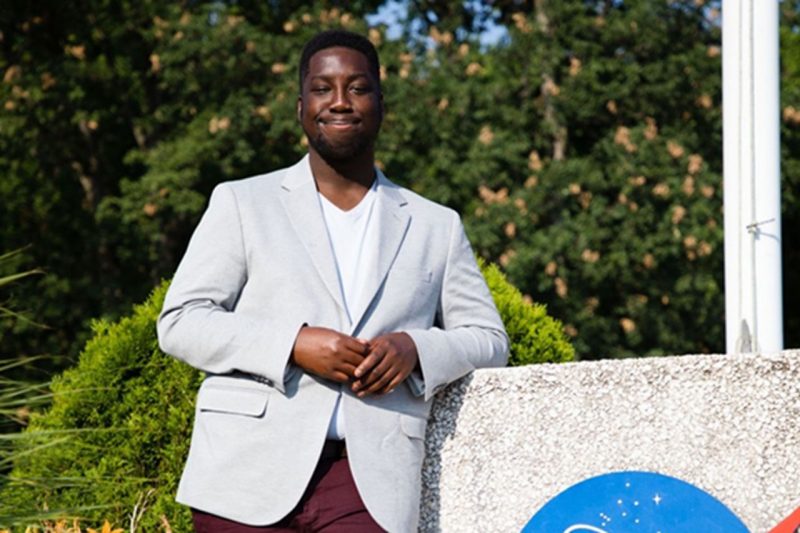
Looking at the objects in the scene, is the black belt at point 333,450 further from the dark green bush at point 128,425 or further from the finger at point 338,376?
the dark green bush at point 128,425

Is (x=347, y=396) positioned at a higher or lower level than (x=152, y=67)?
lower

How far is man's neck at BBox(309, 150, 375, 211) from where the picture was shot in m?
A: 3.02

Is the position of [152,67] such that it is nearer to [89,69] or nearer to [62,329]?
[89,69]

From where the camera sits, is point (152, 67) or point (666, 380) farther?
point (152, 67)

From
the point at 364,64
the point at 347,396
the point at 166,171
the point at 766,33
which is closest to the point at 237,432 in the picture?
the point at 347,396

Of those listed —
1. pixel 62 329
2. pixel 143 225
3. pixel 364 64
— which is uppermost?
pixel 364 64

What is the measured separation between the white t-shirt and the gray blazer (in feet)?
0.08

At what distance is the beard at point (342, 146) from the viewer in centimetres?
Answer: 294

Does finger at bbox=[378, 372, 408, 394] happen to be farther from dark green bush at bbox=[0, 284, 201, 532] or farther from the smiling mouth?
dark green bush at bbox=[0, 284, 201, 532]

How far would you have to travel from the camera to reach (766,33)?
4.01 meters

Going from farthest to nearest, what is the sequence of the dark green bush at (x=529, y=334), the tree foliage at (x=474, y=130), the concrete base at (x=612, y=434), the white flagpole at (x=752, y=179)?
the tree foliage at (x=474, y=130)
the dark green bush at (x=529, y=334)
the white flagpole at (x=752, y=179)
the concrete base at (x=612, y=434)

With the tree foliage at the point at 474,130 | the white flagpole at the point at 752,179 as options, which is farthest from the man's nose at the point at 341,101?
the tree foliage at the point at 474,130

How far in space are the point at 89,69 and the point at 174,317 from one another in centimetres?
1164

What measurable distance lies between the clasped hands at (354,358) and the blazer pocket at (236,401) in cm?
12
